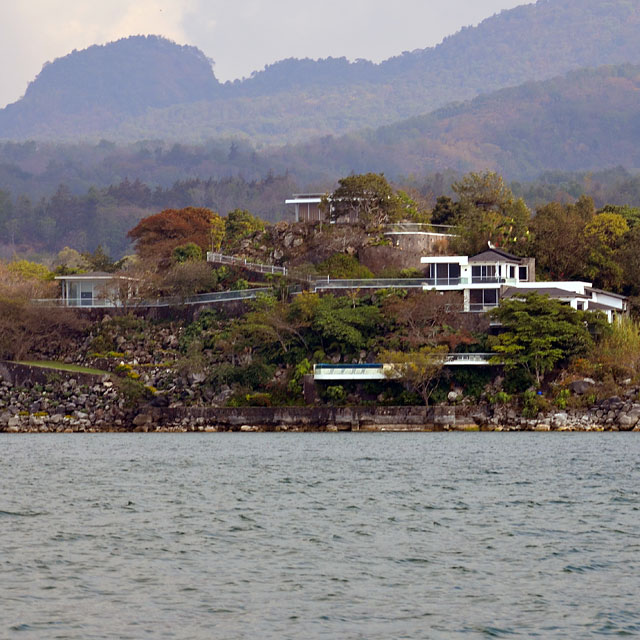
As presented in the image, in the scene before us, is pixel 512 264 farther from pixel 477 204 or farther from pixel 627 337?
pixel 477 204

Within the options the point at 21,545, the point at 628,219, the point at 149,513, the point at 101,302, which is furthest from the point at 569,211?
the point at 21,545

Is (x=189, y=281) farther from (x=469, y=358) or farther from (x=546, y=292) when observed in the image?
(x=546, y=292)

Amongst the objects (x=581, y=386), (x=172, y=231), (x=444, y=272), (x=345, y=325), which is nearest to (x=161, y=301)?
(x=172, y=231)

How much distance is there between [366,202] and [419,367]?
2368 centimetres

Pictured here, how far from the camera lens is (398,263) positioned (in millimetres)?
89938

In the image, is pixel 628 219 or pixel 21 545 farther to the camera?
pixel 628 219

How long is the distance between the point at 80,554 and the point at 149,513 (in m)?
6.93

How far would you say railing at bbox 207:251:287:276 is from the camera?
9238 centimetres

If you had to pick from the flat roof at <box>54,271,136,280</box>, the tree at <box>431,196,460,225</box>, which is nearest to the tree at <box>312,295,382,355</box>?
the tree at <box>431,196,460,225</box>

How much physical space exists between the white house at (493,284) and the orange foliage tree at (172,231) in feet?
92.7

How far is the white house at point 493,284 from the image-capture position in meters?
81.4

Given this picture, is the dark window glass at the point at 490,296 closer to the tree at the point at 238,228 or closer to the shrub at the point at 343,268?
the shrub at the point at 343,268

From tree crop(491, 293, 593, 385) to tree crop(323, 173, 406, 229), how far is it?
20.3m

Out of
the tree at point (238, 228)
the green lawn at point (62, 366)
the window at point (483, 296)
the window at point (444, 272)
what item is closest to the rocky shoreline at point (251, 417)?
the green lawn at point (62, 366)
